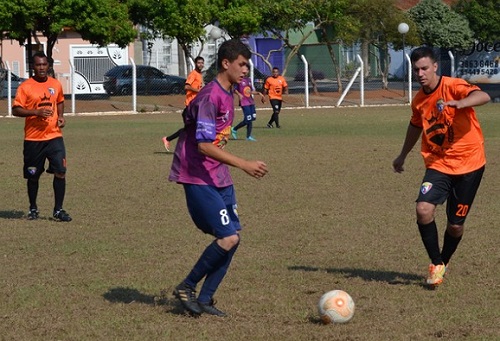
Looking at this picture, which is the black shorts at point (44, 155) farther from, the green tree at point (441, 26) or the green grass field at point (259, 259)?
the green tree at point (441, 26)

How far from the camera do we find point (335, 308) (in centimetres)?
648

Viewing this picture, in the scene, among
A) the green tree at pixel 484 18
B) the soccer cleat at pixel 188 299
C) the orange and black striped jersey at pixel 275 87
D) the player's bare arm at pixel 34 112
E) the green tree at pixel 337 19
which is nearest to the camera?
the soccer cleat at pixel 188 299

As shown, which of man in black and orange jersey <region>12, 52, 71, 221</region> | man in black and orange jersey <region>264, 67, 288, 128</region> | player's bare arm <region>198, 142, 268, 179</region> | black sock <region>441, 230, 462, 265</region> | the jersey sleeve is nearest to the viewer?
player's bare arm <region>198, 142, 268, 179</region>

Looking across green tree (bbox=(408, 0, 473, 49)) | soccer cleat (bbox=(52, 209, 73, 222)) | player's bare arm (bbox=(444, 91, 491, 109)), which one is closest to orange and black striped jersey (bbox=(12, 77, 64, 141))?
soccer cleat (bbox=(52, 209, 73, 222))

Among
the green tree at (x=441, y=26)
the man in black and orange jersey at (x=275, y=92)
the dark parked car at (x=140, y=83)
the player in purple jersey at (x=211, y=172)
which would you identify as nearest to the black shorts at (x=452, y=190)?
the player in purple jersey at (x=211, y=172)

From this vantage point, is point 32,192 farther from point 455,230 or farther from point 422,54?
point 422,54

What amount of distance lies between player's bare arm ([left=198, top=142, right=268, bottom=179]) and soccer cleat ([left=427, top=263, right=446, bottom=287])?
75.6 inches

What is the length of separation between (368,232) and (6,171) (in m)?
8.46

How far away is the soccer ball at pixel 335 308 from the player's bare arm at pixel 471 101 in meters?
1.61

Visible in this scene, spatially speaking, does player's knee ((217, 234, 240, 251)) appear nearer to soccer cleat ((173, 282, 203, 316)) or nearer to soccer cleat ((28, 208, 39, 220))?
soccer cleat ((173, 282, 203, 316))

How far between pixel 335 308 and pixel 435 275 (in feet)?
4.55

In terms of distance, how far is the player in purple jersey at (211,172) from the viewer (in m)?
6.48

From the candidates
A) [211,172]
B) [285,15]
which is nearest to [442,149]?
[211,172]

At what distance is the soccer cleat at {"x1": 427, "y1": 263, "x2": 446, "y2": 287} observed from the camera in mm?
7582
